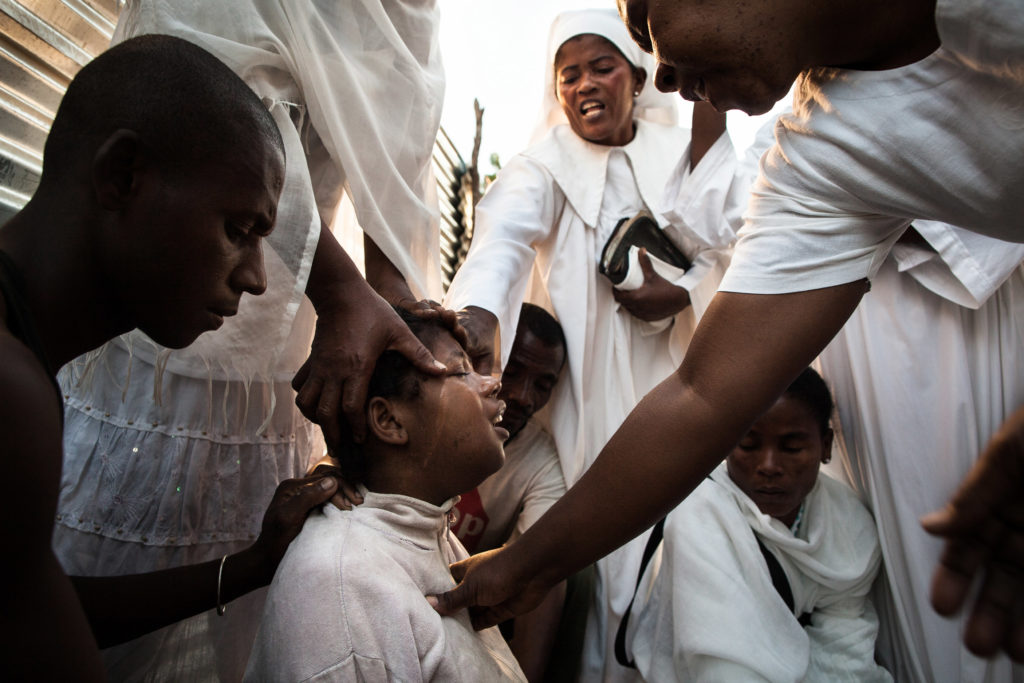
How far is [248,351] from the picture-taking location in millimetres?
1894

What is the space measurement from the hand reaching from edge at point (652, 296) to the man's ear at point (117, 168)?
1.88m

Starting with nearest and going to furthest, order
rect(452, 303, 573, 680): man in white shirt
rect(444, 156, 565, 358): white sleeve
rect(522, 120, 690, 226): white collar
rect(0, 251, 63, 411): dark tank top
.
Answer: rect(0, 251, 63, 411): dark tank top
rect(444, 156, 565, 358): white sleeve
rect(452, 303, 573, 680): man in white shirt
rect(522, 120, 690, 226): white collar

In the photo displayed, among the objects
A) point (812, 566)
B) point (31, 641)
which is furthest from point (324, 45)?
point (812, 566)

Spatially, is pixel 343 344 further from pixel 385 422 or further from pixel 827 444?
pixel 827 444

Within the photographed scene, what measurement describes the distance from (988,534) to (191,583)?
1509 millimetres

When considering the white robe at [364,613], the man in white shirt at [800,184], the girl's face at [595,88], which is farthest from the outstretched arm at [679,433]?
the girl's face at [595,88]

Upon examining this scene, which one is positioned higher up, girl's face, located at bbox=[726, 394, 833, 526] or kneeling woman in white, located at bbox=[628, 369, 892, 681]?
girl's face, located at bbox=[726, 394, 833, 526]

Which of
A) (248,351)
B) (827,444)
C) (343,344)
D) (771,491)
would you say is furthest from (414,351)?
(827,444)

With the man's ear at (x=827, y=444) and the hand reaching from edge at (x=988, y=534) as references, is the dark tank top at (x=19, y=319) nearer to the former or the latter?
the hand reaching from edge at (x=988, y=534)

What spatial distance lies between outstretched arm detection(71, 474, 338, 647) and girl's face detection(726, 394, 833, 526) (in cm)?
148

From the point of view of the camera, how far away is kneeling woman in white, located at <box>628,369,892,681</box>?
7.11ft

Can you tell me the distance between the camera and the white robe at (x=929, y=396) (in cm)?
222

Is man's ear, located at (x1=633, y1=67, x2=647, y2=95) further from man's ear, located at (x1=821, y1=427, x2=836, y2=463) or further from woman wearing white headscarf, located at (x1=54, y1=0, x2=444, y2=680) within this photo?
man's ear, located at (x1=821, y1=427, x2=836, y2=463)

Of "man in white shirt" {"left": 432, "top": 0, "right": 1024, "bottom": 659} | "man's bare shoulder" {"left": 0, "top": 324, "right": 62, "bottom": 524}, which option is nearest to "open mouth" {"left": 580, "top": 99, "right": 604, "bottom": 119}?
"man in white shirt" {"left": 432, "top": 0, "right": 1024, "bottom": 659}
